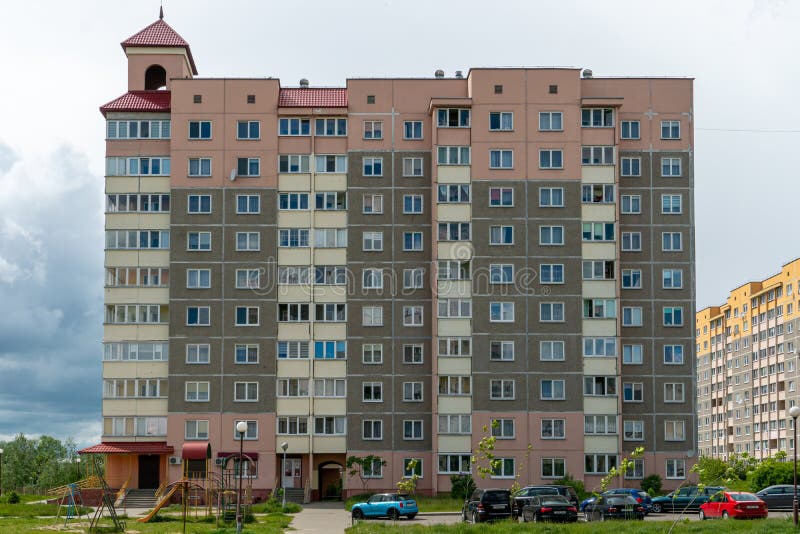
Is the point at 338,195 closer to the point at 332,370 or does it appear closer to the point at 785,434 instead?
the point at 332,370

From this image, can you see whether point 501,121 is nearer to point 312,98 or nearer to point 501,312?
point 501,312

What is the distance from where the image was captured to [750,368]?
155000 millimetres

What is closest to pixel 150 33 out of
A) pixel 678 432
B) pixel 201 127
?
pixel 201 127

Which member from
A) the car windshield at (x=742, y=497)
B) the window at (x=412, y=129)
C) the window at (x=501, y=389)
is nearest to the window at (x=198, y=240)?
the window at (x=412, y=129)

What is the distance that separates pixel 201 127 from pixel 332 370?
22.1 metres

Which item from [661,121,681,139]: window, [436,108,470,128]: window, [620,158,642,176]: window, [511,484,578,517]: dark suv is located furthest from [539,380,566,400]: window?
[661,121,681,139]: window

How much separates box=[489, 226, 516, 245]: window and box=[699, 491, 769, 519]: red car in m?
33.7

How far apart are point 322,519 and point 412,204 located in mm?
30181

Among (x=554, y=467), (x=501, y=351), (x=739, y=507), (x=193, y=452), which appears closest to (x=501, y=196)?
(x=501, y=351)

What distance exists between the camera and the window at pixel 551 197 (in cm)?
8356

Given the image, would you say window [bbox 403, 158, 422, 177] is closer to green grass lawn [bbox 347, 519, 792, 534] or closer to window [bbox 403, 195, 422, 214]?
window [bbox 403, 195, 422, 214]

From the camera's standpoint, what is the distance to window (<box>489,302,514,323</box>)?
82938 millimetres

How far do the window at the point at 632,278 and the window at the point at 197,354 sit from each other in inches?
1315

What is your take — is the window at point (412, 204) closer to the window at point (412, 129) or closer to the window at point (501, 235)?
the window at point (412, 129)
